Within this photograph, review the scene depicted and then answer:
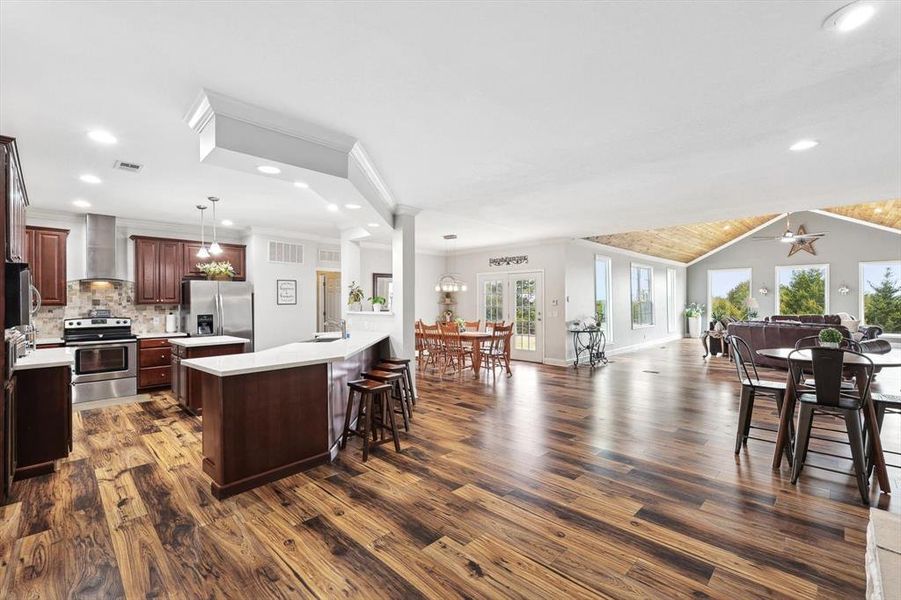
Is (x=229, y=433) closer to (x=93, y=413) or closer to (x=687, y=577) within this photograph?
(x=687, y=577)

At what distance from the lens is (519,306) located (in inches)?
364

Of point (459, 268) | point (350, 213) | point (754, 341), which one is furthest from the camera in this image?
point (459, 268)

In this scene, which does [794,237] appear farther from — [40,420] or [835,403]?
[40,420]

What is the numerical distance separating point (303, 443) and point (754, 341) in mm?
8761

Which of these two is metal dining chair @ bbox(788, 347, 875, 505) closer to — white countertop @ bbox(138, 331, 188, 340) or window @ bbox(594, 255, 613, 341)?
window @ bbox(594, 255, 613, 341)

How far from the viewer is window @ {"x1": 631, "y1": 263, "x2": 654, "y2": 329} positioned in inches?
443

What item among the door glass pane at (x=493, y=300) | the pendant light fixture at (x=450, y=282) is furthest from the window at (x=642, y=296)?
the pendant light fixture at (x=450, y=282)

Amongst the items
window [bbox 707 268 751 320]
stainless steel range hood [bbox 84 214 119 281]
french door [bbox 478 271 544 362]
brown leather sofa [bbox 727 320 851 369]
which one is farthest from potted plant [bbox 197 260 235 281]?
window [bbox 707 268 751 320]

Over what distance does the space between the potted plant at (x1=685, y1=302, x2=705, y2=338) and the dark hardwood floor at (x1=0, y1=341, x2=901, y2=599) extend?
10820 mm

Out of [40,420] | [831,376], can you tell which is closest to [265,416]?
[40,420]

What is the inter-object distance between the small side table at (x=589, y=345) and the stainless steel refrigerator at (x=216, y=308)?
236 inches

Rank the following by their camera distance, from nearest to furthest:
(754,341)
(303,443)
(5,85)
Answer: (5,85)
(303,443)
(754,341)

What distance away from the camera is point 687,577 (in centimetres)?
193

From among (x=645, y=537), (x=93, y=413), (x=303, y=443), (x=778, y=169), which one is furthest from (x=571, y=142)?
(x=93, y=413)
